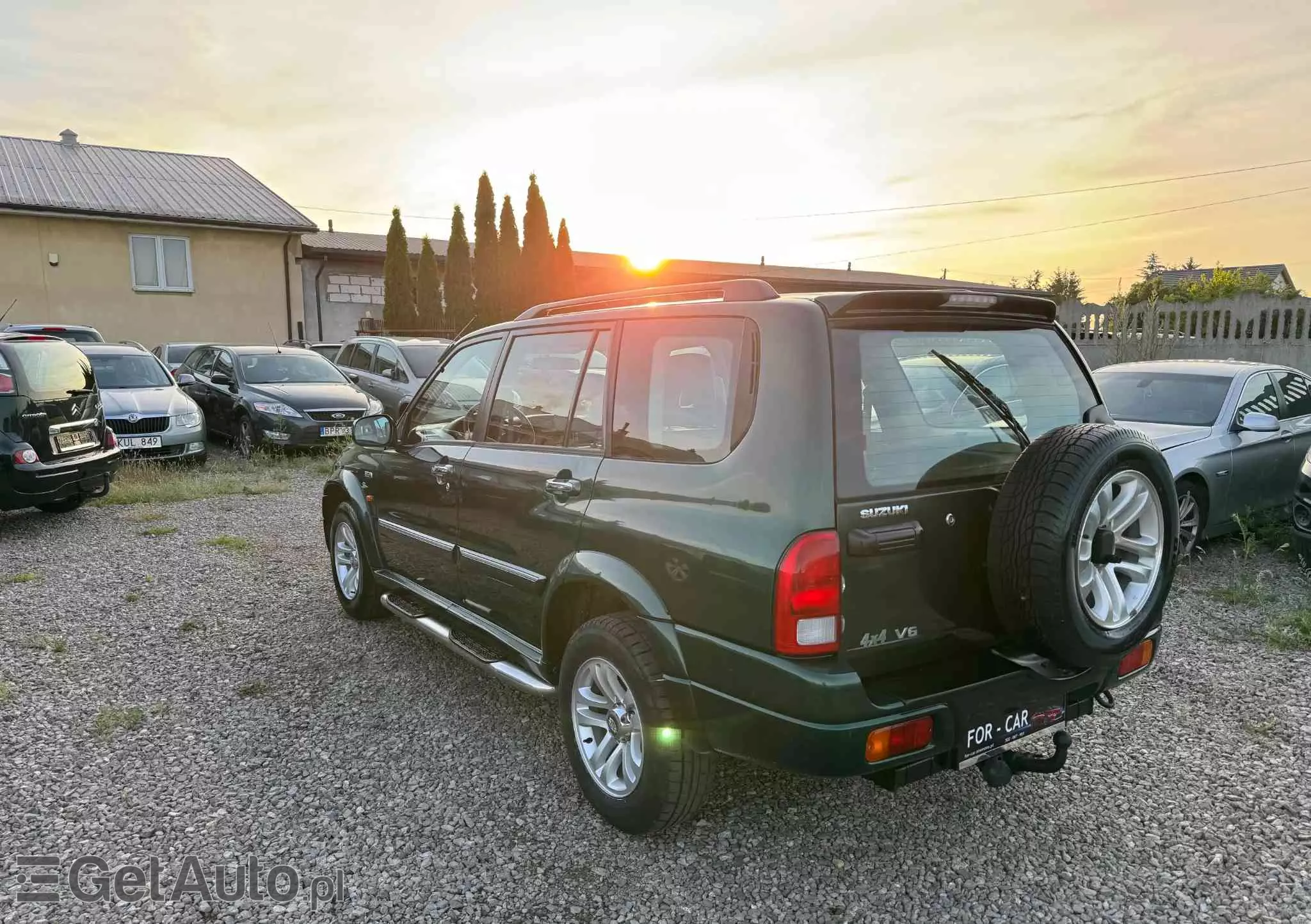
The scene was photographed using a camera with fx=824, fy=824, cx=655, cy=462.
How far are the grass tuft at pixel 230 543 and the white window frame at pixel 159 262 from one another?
1704 cm

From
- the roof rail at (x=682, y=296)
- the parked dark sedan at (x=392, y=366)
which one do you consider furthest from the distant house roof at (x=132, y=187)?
the roof rail at (x=682, y=296)

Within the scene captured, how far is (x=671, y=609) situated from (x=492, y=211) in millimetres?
24577

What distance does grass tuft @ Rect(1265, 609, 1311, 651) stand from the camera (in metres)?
4.67

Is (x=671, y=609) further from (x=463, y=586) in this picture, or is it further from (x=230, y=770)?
(x=230, y=770)

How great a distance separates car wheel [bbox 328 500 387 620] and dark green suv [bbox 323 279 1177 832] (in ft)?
6.63

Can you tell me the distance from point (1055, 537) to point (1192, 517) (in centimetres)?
466

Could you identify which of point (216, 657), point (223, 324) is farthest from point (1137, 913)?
point (223, 324)

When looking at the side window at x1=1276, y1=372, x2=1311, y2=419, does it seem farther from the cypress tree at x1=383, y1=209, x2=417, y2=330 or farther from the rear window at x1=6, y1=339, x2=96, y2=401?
the cypress tree at x1=383, y1=209, x2=417, y2=330

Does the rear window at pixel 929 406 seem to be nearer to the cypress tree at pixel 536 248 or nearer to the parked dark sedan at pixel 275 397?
the parked dark sedan at pixel 275 397

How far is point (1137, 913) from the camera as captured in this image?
8.28 feet

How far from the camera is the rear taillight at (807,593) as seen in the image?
2.30m

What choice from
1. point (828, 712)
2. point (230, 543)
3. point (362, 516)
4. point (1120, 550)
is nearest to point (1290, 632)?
point (1120, 550)

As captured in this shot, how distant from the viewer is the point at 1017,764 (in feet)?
8.55

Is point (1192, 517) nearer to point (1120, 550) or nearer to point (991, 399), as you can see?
point (1120, 550)
